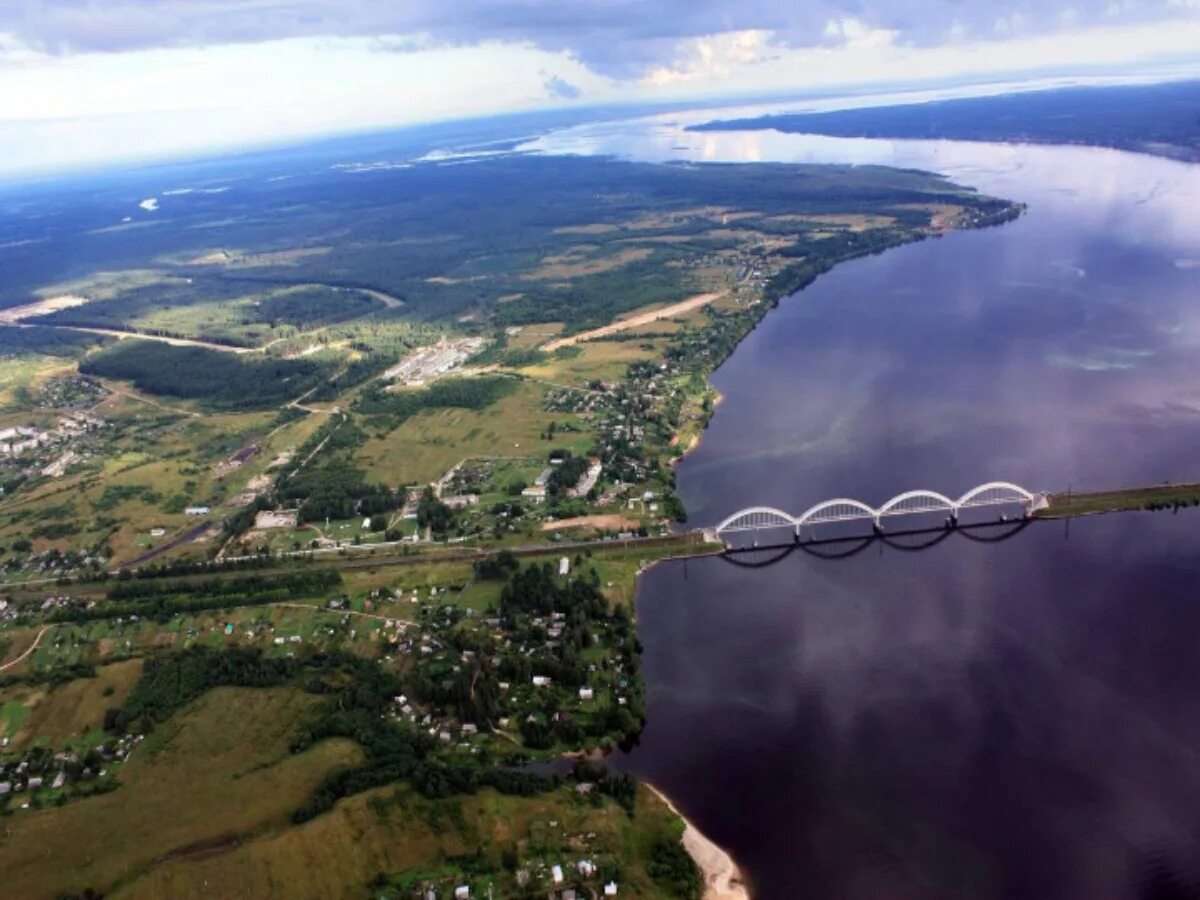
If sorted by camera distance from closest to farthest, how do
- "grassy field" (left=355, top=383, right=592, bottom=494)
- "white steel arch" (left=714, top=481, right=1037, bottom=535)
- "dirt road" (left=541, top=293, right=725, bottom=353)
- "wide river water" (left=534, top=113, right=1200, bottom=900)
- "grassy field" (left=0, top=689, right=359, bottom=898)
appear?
"wide river water" (left=534, top=113, right=1200, bottom=900), "grassy field" (left=0, top=689, right=359, bottom=898), "white steel arch" (left=714, top=481, right=1037, bottom=535), "grassy field" (left=355, top=383, right=592, bottom=494), "dirt road" (left=541, top=293, right=725, bottom=353)

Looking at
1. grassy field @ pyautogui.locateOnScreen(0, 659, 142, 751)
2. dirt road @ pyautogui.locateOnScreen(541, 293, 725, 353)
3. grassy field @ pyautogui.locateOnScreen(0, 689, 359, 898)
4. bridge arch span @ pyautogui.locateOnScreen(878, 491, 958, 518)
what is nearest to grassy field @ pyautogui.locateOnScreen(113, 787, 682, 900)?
grassy field @ pyautogui.locateOnScreen(0, 689, 359, 898)

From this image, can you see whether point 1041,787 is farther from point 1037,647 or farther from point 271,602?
point 271,602

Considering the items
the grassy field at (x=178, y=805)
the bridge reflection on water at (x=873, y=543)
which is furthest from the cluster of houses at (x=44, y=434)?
the bridge reflection on water at (x=873, y=543)

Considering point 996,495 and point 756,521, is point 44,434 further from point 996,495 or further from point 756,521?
point 996,495

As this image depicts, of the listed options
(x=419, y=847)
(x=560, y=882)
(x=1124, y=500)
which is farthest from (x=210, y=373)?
(x=1124, y=500)

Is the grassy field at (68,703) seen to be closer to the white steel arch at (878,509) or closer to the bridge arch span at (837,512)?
the white steel arch at (878,509)

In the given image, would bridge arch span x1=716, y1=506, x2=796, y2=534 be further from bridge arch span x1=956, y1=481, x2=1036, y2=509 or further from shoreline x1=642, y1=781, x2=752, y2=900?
shoreline x1=642, y1=781, x2=752, y2=900

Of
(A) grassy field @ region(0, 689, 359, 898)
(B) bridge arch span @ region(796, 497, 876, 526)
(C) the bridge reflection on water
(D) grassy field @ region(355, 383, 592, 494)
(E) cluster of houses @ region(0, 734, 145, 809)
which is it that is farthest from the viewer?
(D) grassy field @ region(355, 383, 592, 494)
